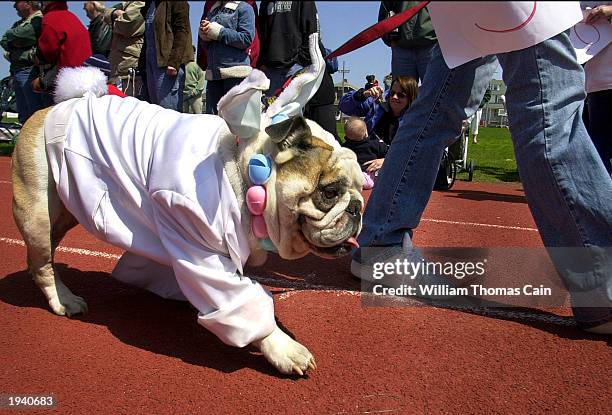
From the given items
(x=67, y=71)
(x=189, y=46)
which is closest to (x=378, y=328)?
(x=67, y=71)

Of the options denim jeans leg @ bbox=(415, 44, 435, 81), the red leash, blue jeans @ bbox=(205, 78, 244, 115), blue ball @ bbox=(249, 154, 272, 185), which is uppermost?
the red leash

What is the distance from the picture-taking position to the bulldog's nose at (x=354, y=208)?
7.62ft

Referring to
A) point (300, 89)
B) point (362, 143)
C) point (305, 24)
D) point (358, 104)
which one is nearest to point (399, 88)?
point (362, 143)

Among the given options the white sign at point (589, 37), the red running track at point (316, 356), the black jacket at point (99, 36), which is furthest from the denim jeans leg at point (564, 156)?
the black jacket at point (99, 36)

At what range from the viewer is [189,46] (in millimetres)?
6797

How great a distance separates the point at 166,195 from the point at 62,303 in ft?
3.65

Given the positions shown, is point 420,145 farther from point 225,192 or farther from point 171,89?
point 171,89

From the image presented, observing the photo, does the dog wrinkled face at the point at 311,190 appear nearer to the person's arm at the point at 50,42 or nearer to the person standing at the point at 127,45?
the person's arm at the point at 50,42

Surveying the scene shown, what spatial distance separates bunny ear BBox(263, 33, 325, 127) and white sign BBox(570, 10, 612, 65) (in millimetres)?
2156

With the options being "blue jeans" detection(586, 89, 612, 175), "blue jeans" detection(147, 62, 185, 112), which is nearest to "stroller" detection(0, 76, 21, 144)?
"blue jeans" detection(147, 62, 185, 112)

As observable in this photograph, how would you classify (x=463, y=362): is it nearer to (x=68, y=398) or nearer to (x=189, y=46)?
(x=68, y=398)

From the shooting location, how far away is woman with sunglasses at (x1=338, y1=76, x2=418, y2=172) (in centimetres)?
689

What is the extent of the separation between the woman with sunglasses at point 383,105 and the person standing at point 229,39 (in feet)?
6.35

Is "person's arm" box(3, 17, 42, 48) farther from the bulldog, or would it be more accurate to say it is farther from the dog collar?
the dog collar
